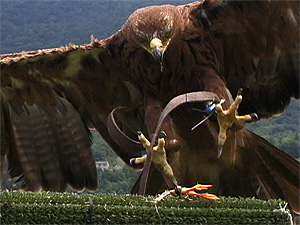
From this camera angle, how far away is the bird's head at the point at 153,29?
3053mm

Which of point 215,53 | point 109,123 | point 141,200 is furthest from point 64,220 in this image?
point 215,53

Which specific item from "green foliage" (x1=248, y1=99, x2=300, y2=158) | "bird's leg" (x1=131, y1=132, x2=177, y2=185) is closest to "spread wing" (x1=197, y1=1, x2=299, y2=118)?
"bird's leg" (x1=131, y1=132, x2=177, y2=185)

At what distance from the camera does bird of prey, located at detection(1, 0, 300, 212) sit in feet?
10.7

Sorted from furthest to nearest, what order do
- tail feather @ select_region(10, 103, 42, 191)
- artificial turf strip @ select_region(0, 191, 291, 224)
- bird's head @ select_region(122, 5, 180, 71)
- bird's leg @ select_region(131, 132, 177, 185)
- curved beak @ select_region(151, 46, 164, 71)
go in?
tail feather @ select_region(10, 103, 42, 191), bird's head @ select_region(122, 5, 180, 71), curved beak @ select_region(151, 46, 164, 71), bird's leg @ select_region(131, 132, 177, 185), artificial turf strip @ select_region(0, 191, 291, 224)

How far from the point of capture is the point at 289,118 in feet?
34.6

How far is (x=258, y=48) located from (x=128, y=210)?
169 centimetres

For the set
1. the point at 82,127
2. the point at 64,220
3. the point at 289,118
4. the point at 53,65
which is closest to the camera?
the point at 64,220

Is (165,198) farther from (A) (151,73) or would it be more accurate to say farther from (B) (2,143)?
(B) (2,143)

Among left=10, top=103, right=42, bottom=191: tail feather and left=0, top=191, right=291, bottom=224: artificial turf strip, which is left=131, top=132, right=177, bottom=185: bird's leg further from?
left=10, top=103, right=42, bottom=191: tail feather

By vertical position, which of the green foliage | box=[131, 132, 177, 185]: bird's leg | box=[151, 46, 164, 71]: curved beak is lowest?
the green foliage

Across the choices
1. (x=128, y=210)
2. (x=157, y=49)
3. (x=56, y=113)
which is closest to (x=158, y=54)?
(x=157, y=49)

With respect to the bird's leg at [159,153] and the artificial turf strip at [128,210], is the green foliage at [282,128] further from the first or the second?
the artificial turf strip at [128,210]

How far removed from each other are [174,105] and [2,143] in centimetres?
155

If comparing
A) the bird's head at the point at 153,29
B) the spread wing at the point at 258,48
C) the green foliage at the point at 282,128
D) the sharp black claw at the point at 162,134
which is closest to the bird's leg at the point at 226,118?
the sharp black claw at the point at 162,134
